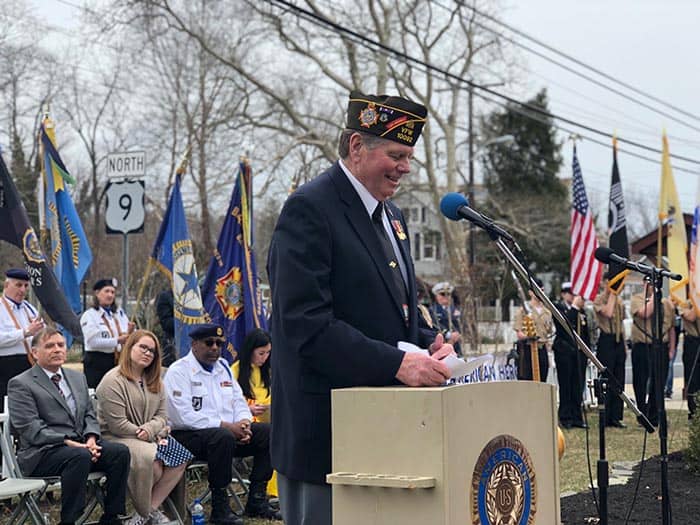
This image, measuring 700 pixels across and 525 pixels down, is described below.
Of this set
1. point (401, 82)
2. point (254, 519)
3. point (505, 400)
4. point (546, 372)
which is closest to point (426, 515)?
point (505, 400)

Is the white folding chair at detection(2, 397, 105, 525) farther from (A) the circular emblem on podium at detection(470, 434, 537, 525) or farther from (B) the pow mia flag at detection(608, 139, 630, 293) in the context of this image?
(B) the pow mia flag at detection(608, 139, 630, 293)

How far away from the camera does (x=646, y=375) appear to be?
15.0m

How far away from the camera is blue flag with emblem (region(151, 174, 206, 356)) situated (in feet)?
34.1

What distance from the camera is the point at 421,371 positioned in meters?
3.01

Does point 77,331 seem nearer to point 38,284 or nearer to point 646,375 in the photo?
point 38,284

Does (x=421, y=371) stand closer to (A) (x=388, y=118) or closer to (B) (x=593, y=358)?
(A) (x=388, y=118)

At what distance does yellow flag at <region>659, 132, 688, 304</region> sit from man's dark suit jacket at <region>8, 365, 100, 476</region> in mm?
9136

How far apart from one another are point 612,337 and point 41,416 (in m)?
9.16

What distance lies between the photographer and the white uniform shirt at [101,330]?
32.9ft

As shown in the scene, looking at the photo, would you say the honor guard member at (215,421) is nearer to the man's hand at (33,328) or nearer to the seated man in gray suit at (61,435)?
the seated man in gray suit at (61,435)

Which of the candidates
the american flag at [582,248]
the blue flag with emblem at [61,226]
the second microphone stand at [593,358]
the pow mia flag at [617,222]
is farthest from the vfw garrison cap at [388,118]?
the american flag at [582,248]

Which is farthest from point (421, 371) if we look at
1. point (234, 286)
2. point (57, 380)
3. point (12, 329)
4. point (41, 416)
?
point (234, 286)

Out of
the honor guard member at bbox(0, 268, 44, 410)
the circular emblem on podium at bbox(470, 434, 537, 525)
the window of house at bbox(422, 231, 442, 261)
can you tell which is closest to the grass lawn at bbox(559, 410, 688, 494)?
the honor guard member at bbox(0, 268, 44, 410)

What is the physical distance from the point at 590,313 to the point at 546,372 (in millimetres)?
2012
